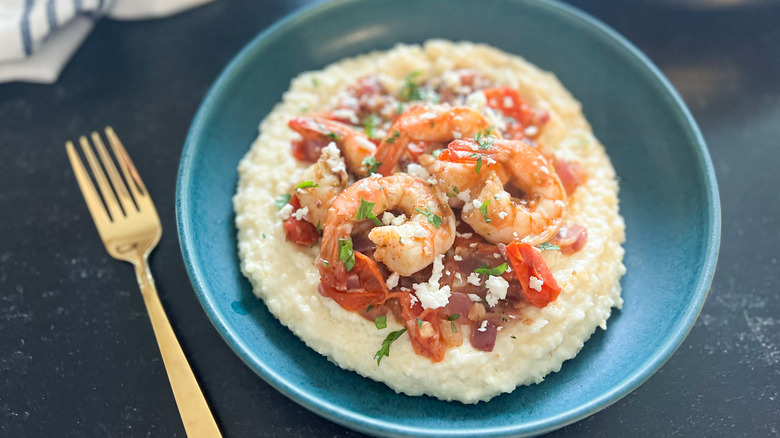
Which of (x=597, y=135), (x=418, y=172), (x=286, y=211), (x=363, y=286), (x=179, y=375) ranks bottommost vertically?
(x=179, y=375)

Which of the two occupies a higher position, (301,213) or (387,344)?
(301,213)

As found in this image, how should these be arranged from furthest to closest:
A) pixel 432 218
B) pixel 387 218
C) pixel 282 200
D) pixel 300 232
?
1. pixel 282 200
2. pixel 300 232
3. pixel 387 218
4. pixel 432 218

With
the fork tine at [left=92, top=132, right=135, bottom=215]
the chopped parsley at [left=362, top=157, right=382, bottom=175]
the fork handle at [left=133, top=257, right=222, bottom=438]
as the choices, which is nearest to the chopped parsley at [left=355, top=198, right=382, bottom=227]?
the chopped parsley at [left=362, top=157, right=382, bottom=175]

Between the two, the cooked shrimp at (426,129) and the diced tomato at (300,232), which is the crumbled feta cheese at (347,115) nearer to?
the cooked shrimp at (426,129)

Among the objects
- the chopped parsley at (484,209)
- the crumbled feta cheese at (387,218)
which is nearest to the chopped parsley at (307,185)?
the crumbled feta cheese at (387,218)

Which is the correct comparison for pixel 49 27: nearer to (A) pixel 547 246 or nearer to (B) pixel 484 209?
(B) pixel 484 209

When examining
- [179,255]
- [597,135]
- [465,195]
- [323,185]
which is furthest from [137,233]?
[597,135]

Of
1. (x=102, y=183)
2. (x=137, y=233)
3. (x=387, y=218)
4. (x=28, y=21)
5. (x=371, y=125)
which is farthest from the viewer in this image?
(x=28, y=21)
